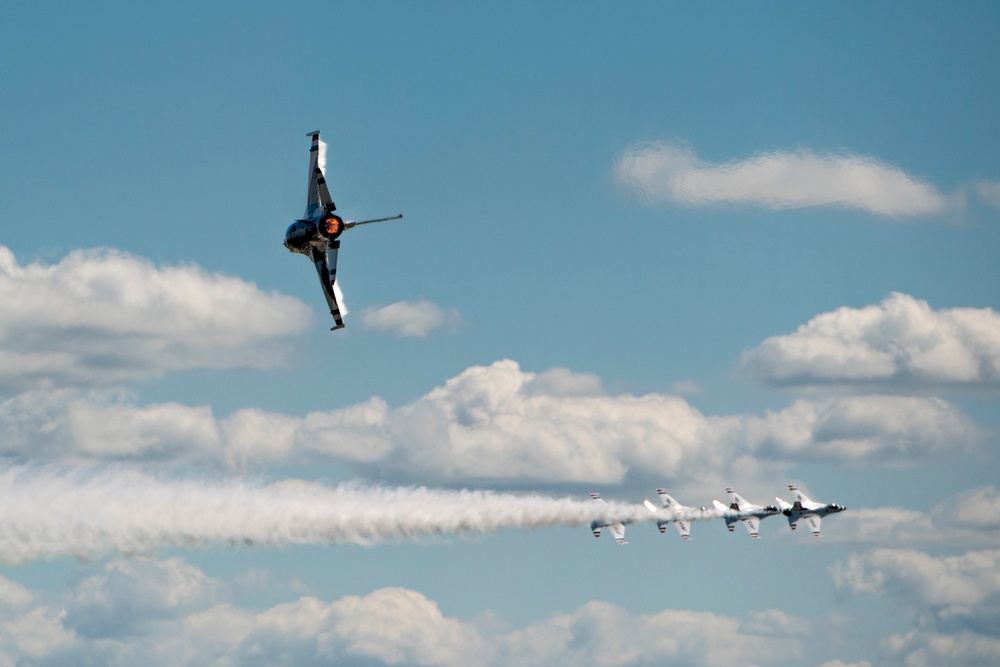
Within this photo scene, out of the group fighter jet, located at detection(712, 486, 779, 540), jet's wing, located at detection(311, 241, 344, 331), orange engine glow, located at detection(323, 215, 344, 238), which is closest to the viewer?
orange engine glow, located at detection(323, 215, 344, 238)

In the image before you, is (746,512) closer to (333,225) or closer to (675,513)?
(675,513)

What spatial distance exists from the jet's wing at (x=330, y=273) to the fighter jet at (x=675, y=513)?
136ft

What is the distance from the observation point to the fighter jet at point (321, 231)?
104125 mm

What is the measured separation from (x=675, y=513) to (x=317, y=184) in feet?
171

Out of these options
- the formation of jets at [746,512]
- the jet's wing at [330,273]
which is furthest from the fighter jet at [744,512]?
the jet's wing at [330,273]

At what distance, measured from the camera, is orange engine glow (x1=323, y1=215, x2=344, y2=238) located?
341ft

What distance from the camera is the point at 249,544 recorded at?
109 m

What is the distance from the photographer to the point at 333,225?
104 m

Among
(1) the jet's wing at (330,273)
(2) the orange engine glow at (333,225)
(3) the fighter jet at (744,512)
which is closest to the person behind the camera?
(2) the orange engine glow at (333,225)

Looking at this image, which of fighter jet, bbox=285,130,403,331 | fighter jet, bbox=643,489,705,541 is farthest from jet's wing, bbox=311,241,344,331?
fighter jet, bbox=643,489,705,541

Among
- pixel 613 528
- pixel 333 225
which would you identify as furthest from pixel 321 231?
pixel 613 528

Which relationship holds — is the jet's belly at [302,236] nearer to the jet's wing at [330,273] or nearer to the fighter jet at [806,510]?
the jet's wing at [330,273]

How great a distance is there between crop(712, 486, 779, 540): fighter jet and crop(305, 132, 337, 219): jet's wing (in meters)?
56.4

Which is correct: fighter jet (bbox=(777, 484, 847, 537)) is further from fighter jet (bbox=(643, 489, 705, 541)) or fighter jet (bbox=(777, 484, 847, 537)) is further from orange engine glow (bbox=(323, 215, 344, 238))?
orange engine glow (bbox=(323, 215, 344, 238))
